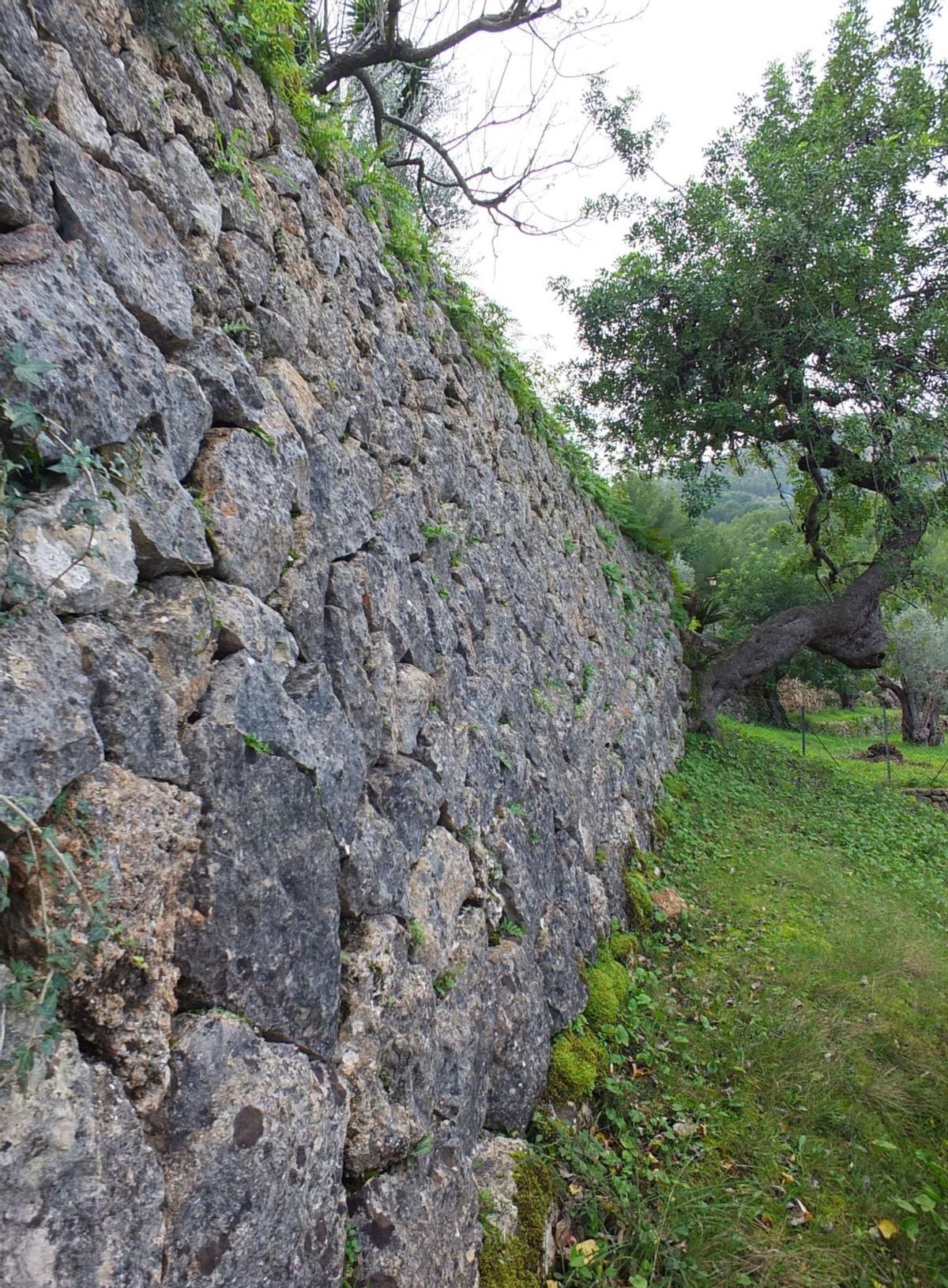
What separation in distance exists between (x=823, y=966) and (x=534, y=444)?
17.7 ft

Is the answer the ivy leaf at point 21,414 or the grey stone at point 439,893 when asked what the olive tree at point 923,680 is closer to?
the grey stone at point 439,893

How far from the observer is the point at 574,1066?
383 cm

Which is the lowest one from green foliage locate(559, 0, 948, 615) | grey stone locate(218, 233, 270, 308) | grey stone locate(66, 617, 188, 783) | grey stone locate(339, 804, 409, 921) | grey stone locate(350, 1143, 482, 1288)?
grey stone locate(350, 1143, 482, 1288)

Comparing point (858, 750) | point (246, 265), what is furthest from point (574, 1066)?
point (858, 750)

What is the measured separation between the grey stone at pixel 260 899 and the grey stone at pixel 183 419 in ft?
2.27

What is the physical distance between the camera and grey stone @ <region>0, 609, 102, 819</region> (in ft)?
4.68

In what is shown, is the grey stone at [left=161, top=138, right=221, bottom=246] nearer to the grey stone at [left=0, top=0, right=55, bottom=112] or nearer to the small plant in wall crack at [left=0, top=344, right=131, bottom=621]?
the grey stone at [left=0, top=0, right=55, bottom=112]

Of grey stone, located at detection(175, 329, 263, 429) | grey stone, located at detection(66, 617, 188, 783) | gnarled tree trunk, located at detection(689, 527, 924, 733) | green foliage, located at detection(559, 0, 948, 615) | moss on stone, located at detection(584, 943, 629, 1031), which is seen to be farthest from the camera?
gnarled tree trunk, located at detection(689, 527, 924, 733)

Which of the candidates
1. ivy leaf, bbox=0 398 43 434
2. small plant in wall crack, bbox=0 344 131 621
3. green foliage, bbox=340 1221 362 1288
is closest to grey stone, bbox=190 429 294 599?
small plant in wall crack, bbox=0 344 131 621

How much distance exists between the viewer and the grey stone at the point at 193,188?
2.60 meters

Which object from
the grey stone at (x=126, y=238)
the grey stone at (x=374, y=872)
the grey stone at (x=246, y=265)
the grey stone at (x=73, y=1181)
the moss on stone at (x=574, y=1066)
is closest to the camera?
the grey stone at (x=73, y=1181)

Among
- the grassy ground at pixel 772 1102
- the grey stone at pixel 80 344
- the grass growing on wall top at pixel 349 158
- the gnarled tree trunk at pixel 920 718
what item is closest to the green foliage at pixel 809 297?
the grass growing on wall top at pixel 349 158

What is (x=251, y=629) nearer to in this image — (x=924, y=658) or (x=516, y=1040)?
(x=516, y=1040)

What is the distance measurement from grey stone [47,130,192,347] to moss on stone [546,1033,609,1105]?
391 centimetres
